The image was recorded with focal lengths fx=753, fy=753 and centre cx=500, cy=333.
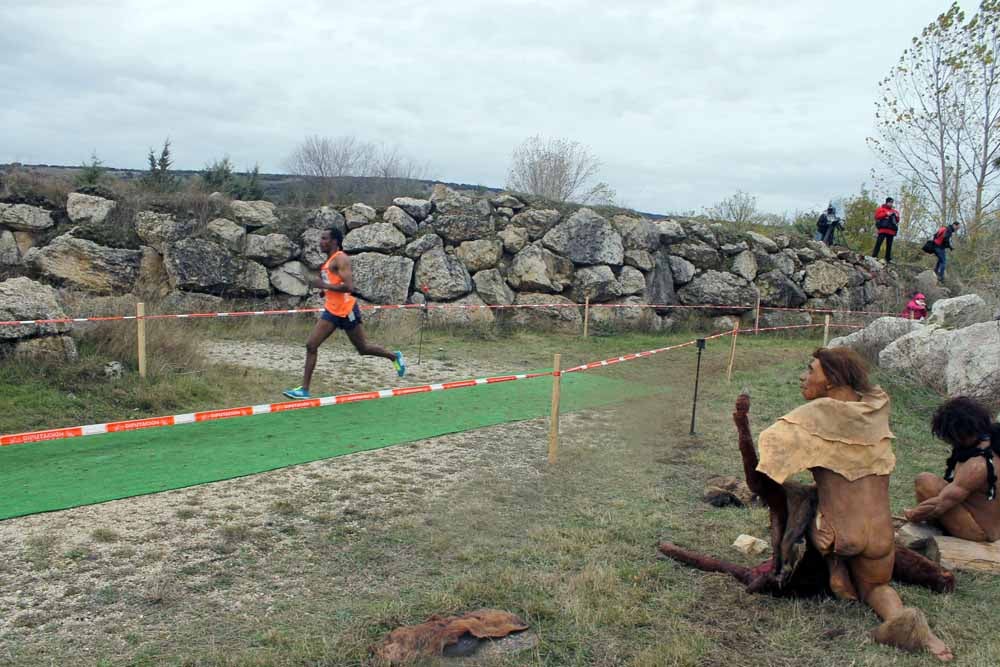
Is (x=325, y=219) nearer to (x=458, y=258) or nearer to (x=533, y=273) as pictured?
(x=458, y=258)

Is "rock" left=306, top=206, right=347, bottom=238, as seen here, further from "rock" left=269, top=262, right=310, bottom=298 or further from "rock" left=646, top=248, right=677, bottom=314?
"rock" left=646, top=248, right=677, bottom=314

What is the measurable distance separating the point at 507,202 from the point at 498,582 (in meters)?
14.3

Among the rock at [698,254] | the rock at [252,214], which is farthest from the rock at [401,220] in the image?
the rock at [698,254]

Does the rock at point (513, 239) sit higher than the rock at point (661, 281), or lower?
higher

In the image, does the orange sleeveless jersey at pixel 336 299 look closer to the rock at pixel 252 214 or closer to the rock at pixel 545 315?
the rock at pixel 252 214

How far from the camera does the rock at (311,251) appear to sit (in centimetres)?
1523

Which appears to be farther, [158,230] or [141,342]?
[158,230]

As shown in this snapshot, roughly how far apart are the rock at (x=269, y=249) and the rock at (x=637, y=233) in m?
7.67

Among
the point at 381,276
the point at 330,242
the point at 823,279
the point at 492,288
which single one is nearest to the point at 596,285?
the point at 492,288

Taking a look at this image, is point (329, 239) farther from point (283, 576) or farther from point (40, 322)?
point (283, 576)

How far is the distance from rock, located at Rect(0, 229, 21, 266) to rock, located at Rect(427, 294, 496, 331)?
24.2 ft

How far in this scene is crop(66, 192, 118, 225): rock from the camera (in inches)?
546

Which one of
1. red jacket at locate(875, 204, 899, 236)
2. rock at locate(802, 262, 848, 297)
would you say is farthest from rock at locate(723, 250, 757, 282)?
red jacket at locate(875, 204, 899, 236)

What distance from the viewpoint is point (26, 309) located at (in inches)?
337
